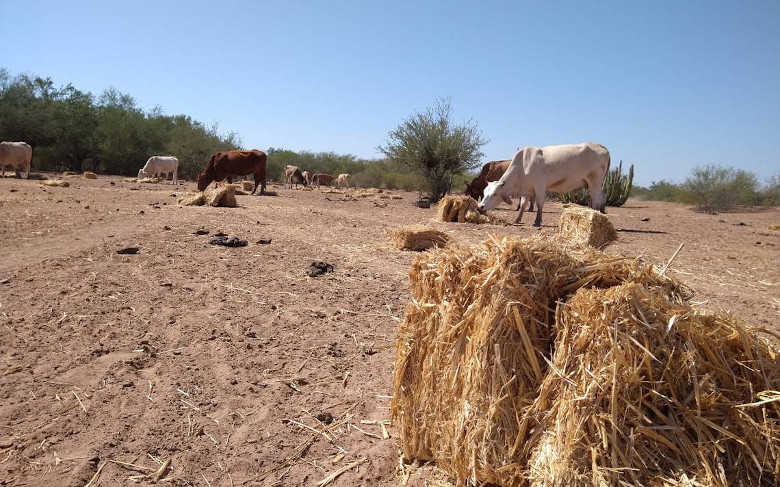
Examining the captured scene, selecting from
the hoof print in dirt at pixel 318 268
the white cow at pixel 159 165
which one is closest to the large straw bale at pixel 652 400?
the hoof print in dirt at pixel 318 268

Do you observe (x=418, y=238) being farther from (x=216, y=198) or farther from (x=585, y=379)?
(x=216, y=198)

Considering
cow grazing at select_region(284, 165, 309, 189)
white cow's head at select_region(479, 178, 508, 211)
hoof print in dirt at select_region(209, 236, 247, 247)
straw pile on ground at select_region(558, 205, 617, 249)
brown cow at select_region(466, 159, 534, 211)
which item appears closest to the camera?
hoof print in dirt at select_region(209, 236, 247, 247)

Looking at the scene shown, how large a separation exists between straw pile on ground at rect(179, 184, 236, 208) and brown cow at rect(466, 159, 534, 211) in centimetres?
912

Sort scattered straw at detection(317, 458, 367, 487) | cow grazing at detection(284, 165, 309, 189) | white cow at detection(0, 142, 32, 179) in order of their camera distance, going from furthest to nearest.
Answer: cow grazing at detection(284, 165, 309, 189)
white cow at detection(0, 142, 32, 179)
scattered straw at detection(317, 458, 367, 487)

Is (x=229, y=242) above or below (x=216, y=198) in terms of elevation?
below

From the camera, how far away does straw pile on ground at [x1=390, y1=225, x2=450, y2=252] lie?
26.5 feet

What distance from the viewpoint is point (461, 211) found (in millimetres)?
11969

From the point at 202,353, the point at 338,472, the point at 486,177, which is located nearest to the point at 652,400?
the point at 338,472

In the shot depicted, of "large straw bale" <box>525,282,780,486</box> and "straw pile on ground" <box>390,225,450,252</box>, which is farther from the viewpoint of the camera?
"straw pile on ground" <box>390,225,450,252</box>

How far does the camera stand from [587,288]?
2230 millimetres

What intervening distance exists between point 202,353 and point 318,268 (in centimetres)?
252

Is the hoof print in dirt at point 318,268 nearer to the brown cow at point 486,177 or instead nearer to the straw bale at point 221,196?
the straw bale at point 221,196

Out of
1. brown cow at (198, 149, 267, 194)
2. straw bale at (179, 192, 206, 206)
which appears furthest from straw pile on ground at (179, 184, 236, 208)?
brown cow at (198, 149, 267, 194)

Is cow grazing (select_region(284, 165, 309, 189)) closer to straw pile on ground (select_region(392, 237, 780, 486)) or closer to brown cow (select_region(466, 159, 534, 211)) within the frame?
brown cow (select_region(466, 159, 534, 211))
